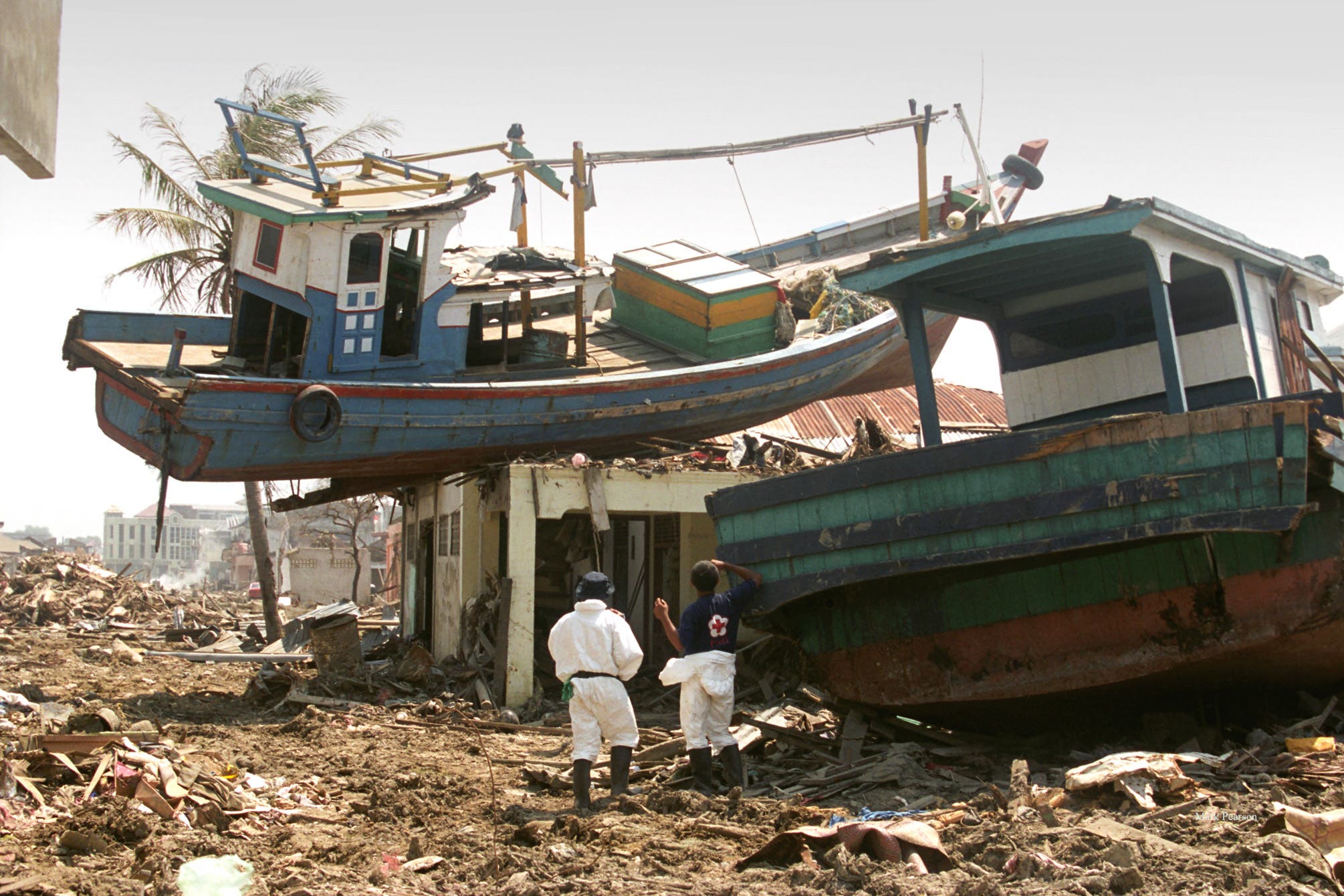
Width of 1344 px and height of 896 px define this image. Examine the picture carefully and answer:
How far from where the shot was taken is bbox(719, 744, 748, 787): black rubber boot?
7.02 meters

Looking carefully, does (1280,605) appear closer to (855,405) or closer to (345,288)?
(345,288)

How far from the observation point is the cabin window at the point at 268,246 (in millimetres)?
12867

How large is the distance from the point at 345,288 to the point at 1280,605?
958cm

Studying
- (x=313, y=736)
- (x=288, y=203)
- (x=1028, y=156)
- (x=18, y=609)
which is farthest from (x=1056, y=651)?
(x=18, y=609)

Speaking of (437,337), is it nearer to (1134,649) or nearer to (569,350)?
(569,350)

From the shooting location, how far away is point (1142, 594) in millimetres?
7137

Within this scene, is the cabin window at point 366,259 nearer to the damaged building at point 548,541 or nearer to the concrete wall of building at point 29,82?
the damaged building at point 548,541

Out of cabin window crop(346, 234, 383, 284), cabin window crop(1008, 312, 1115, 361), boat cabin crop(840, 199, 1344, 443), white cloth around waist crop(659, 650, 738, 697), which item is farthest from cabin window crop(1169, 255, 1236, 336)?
cabin window crop(346, 234, 383, 284)

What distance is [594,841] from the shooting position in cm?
586

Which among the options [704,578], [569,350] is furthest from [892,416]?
[704,578]

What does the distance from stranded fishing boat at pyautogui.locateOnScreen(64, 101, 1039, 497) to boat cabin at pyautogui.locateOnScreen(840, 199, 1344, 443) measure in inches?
192

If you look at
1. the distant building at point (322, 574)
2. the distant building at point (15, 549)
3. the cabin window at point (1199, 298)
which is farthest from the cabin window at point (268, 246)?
the distant building at point (15, 549)

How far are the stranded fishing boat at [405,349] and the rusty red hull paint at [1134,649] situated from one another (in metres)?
6.67

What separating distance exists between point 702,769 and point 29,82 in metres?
5.28
